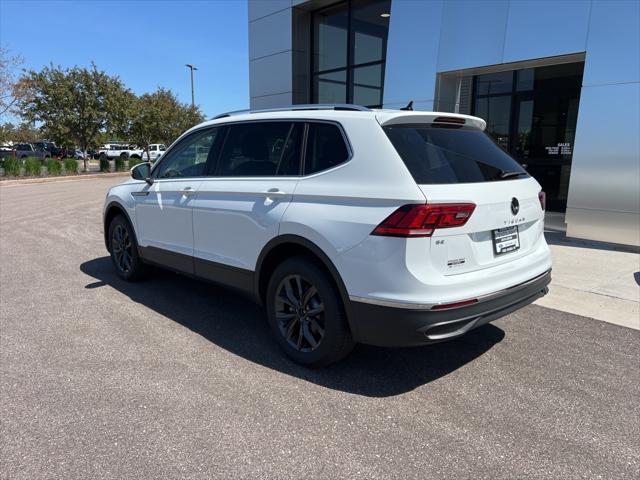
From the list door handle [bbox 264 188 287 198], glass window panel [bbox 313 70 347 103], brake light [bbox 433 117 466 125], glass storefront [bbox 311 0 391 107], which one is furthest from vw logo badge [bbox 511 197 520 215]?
glass window panel [bbox 313 70 347 103]

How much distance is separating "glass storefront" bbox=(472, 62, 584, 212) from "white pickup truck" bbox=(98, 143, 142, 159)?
40687 millimetres

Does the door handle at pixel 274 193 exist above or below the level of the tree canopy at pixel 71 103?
below

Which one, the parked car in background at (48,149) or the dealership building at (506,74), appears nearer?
the dealership building at (506,74)

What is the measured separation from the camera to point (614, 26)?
757cm

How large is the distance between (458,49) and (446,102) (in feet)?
3.64

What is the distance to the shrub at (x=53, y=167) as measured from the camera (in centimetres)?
2733

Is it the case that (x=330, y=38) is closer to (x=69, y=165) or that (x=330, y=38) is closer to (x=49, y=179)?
(x=49, y=179)

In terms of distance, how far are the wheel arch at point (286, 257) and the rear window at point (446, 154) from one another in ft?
2.73

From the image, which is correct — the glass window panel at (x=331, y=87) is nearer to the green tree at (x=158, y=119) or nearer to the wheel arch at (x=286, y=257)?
the wheel arch at (x=286, y=257)

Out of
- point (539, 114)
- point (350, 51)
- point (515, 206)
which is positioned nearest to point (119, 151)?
point (350, 51)

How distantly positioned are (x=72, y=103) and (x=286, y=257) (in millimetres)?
30797

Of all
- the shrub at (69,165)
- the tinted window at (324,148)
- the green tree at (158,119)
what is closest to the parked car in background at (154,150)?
the green tree at (158,119)

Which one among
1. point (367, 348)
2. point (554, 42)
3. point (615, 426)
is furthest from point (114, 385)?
point (554, 42)

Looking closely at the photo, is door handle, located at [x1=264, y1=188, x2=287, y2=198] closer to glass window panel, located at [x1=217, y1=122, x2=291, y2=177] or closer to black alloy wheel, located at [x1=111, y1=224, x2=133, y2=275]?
glass window panel, located at [x1=217, y1=122, x2=291, y2=177]
